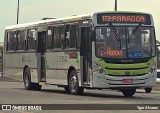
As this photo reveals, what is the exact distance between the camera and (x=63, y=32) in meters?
24.6

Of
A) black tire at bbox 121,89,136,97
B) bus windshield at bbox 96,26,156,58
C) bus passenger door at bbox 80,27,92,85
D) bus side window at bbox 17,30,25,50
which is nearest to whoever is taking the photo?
bus windshield at bbox 96,26,156,58

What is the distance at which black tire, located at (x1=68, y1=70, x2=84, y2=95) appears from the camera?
2314cm

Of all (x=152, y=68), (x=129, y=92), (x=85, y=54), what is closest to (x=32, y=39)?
(x=85, y=54)

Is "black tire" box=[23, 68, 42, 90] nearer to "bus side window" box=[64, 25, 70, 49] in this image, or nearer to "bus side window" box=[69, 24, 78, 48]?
"bus side window" box=[64, 25, 70, 49]

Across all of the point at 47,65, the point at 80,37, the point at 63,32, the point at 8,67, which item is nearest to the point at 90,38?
the point at 80,37

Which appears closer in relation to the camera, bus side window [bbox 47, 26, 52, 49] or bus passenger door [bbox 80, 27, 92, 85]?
bus passenger door [bbox 80, 27, 92, 85]

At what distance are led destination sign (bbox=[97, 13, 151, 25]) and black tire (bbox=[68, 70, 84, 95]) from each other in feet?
8.69

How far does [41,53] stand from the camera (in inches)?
1067

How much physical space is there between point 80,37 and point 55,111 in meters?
7.68

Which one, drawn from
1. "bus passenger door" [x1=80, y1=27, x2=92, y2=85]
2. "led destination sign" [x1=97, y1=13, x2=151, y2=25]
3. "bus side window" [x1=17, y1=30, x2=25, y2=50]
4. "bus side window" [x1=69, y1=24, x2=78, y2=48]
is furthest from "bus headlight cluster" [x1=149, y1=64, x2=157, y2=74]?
"bus side window" [x1=17, y1=30, x2=25, y2=50]

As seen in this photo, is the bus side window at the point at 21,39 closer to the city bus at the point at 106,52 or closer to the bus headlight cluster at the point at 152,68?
the city bus at the point at 106,52

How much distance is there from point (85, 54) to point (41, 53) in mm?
4971

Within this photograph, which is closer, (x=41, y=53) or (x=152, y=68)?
(x=152, y=68)

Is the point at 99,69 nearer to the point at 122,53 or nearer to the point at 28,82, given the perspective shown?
the point at 122,53
